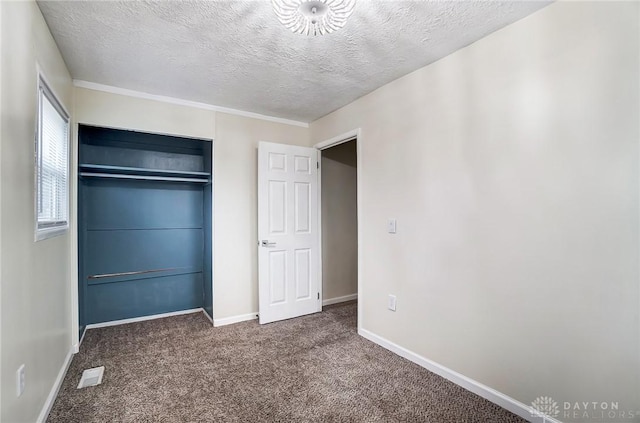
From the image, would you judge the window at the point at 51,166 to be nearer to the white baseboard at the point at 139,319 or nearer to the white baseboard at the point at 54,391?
the white baseboard at the point at 54,391

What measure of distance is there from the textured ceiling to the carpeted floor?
2415mm

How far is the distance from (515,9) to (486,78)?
39 cm

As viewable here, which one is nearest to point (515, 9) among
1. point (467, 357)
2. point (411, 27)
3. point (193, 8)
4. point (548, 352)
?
point (411, 27)

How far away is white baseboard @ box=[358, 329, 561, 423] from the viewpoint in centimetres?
184

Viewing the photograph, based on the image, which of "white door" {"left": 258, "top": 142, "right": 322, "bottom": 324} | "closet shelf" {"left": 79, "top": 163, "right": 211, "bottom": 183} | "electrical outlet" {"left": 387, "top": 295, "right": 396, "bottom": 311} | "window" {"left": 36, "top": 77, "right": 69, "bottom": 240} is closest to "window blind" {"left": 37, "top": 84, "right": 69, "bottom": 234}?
"window" {"left": 36, "top": 77, "right": 69, "bottom": 240}

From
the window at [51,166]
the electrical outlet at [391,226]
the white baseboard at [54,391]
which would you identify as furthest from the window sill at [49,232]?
the electrical outlet at [391,226]

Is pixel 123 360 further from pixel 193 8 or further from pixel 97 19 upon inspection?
pixel 193 8

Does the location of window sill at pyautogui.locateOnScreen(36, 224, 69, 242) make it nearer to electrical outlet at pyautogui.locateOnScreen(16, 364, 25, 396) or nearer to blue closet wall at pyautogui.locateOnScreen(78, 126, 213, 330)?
electrical outlet at pyautogui.locateOnScreen(16, 364, 25, 396)

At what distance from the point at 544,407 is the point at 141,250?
13.0 ft

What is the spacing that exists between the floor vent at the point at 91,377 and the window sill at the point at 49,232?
3.57 ft

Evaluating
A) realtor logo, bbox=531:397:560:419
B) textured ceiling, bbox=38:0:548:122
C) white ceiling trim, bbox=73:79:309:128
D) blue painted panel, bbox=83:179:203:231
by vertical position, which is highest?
textured ceiling, bbox=38:0:548:122

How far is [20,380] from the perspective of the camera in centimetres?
147

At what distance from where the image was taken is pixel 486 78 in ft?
6.77

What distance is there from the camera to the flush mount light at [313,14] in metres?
1.56
